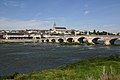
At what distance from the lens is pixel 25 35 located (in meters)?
161

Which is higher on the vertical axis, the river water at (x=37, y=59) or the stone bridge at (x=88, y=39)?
the stone bridge at (x=88, y=39)

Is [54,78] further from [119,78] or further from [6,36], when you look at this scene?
[6,36]

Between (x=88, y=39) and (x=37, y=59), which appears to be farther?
(x=88, y=39)

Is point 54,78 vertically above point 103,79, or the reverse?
point 103,79

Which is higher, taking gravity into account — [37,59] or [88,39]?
[88,39]

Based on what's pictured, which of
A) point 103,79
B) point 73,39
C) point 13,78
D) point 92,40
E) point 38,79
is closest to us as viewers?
point 103,79

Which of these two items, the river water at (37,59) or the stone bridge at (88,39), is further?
the stone bridge at (88,39)

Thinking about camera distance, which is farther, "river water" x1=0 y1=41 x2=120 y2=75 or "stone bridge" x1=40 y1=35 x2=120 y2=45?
"stone bridge" x1=40 y1=35 x2=120 y2=45

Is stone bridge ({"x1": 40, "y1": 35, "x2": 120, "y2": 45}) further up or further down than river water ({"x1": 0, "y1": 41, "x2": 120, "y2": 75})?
further up

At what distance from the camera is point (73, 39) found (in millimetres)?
123125

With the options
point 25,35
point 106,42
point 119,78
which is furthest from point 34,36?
point 119,78

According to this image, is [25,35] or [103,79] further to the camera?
[25,35]

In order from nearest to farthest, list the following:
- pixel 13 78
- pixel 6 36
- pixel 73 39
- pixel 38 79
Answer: pixel 38 79
pixel 13 78
pixel 73 39
pixel 6 36

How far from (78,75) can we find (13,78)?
507 cm
